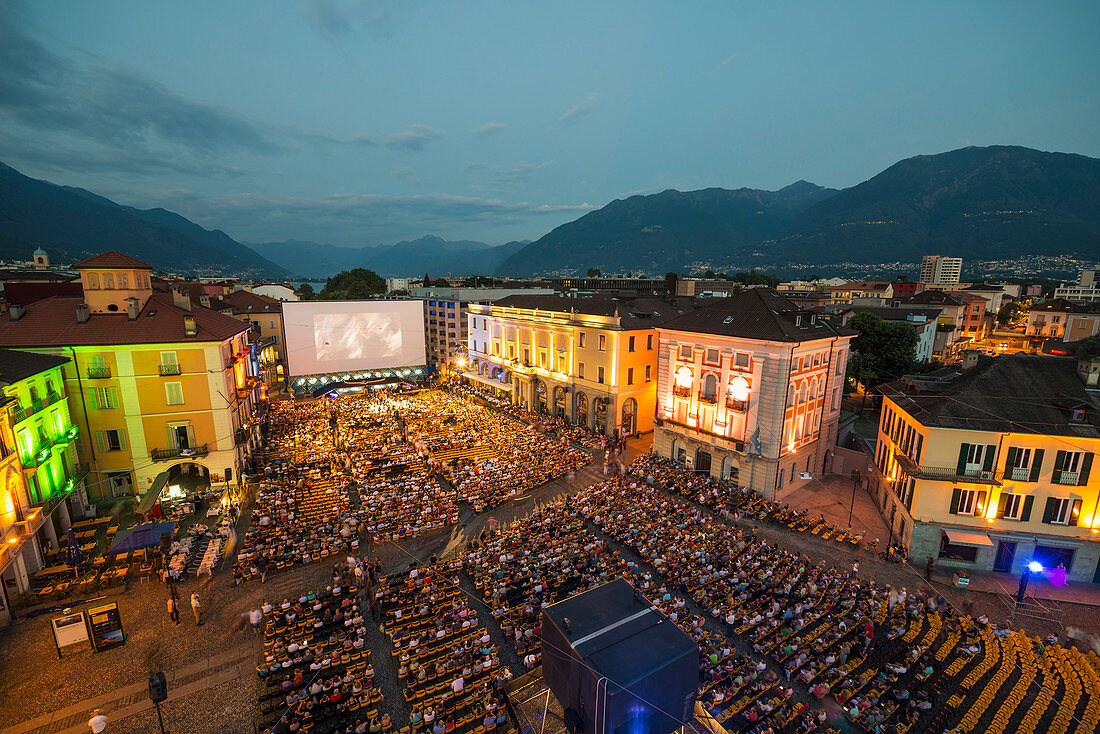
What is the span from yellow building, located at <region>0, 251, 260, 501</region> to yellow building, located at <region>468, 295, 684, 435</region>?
30842 mm

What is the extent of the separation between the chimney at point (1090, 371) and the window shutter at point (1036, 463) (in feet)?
20.0

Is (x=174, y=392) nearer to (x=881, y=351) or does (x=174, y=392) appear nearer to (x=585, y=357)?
(x=585, y=357)

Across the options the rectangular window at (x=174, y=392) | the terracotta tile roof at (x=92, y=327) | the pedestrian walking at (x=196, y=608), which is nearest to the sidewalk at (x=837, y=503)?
the pedestrian walking at (x=196, y=608)

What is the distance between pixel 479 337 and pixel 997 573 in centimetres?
5792

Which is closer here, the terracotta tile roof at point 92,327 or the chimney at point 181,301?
the terracotta tile roof at point 92,327

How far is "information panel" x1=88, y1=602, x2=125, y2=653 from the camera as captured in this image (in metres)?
17.5

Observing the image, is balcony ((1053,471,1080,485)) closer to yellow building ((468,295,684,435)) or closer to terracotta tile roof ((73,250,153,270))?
yellow building ((468,295,684,435))

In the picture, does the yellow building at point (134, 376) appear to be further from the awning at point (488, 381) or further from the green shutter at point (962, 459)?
the green shutter at point (962, 459)

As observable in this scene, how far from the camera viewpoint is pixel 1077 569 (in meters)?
23.7

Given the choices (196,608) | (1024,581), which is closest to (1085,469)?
(1024,581)

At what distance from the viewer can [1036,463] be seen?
23.8 meters

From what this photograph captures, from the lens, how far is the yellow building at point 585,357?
1770 inches

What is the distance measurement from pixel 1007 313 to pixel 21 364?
162 meters

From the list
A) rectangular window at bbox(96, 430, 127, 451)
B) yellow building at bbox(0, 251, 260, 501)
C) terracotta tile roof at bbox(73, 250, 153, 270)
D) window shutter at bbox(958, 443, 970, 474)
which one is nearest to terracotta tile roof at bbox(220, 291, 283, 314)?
terracotta tile roof at bbox(73, 250, 153, 270)
